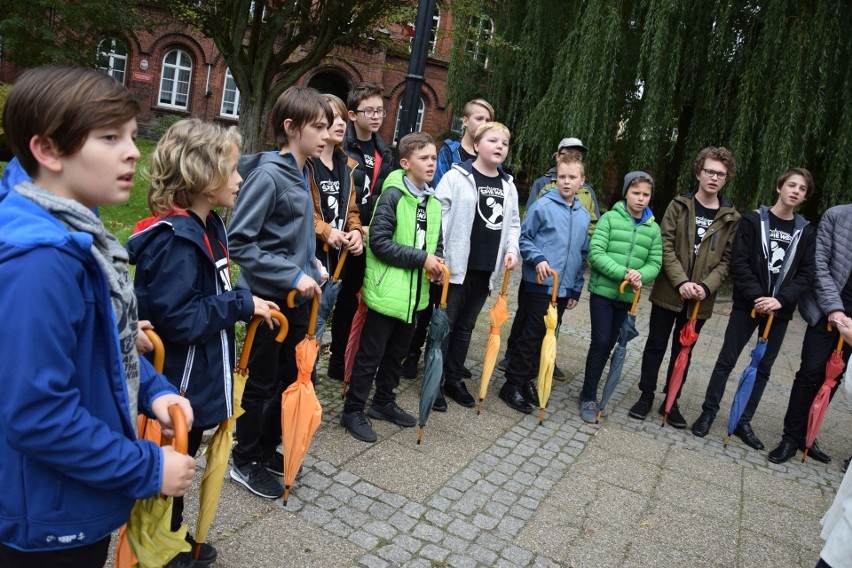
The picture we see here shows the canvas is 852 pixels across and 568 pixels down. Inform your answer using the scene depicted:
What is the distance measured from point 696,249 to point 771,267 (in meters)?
0.57

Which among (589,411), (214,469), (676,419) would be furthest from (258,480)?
(676,419)

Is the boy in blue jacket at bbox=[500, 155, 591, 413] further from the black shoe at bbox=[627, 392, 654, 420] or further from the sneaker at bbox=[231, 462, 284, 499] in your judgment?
the sneaker at bbox=[231, 462, 284, 499]

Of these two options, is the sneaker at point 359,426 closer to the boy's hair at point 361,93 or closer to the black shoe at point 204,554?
the black shoe at point 204,554

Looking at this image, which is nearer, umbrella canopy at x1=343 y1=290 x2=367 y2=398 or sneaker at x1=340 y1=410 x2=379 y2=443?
sneaker at x1=340 y1=410 x2=379 y2=443

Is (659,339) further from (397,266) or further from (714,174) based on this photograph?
(397,266)

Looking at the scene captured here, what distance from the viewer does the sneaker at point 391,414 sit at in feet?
16.0

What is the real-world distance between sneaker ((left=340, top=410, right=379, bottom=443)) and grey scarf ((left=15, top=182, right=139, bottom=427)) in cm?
273

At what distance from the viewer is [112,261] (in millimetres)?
1755

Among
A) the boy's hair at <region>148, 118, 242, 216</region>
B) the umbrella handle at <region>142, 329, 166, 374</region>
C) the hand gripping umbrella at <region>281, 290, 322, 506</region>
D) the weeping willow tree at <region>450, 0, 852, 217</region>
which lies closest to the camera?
the umbrella handle at <region>142, 329, 166, 374</region>

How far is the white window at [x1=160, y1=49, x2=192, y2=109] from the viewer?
1129 inches

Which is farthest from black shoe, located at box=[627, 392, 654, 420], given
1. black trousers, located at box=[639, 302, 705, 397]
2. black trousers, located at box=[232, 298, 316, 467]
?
black trousers, located at box=[232, 298, 316, 467]

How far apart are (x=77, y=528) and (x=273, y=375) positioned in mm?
1948

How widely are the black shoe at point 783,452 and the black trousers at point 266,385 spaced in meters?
3.81

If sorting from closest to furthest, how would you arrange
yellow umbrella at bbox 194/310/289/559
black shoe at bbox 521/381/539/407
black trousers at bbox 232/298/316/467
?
yellow umbrella at bbox 194/310/289/559, black trousers at bbox 232/298/316/467, black shoe at bbox 521/381/539/407
